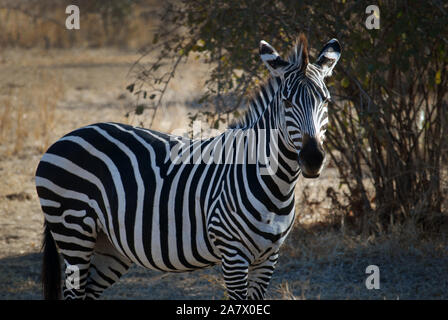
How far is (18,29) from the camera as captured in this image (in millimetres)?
15188

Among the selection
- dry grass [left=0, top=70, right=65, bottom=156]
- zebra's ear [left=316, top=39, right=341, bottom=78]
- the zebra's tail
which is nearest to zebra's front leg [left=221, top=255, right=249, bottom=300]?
zebra's ear [left=316, top=39, right=341, bottom=78]

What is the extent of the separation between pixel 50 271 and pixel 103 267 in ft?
1.15

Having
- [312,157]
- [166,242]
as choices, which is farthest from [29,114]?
[312,157]

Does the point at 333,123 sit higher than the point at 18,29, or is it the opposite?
the point at 18,29

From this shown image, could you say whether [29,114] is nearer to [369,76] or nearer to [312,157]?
[369,76]

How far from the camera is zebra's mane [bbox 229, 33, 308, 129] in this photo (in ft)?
9.71

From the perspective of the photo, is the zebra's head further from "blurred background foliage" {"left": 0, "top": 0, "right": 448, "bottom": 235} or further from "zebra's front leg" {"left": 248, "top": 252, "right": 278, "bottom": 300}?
"blurred background foliage" {"left": 0, "top": 0, "right": 448, "bottom": 235}

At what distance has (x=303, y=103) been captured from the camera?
9.16ft

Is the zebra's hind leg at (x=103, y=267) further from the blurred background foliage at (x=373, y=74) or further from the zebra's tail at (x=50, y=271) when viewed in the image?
the blurred background foliage at (x=373, y=74)

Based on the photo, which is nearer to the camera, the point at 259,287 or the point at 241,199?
the point at 241,199

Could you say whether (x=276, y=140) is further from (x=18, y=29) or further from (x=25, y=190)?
(x=18, y=29)

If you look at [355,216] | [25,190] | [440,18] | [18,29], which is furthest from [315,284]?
[18,29]

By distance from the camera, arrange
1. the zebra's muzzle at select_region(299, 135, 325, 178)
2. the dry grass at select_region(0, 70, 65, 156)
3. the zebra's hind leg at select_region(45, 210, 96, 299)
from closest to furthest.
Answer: the zebra's muzzle at select_region(299, 135, 325, 178), the zebra's hind leg at select_region(45, 210, 96, 299), the dry grass at select_region(0, 70, 65, 156)
